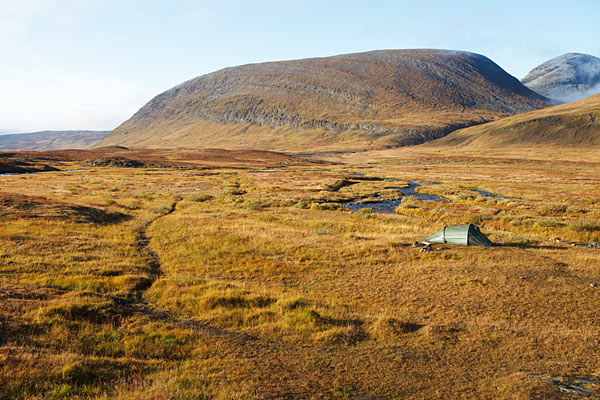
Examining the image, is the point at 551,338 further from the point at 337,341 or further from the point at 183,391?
the point at 183,391

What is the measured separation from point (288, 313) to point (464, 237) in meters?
17.9

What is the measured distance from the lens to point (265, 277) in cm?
2056

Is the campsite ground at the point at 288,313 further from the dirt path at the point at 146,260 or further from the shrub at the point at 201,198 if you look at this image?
the shrub at the point at 201,198

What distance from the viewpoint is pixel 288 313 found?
14.5 m

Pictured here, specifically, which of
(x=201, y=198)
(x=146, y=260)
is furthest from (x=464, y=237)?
(x=201, y=198)

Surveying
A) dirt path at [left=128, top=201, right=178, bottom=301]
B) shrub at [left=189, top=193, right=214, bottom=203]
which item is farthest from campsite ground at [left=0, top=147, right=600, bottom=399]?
shrub at [left=189, top=193, right=214, bottom=203]

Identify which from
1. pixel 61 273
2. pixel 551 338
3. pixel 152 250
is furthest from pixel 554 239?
pixel 61 273

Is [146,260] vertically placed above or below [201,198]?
below

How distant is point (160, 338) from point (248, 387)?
441 centimetres

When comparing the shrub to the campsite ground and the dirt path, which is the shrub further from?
Result: the campsite ground

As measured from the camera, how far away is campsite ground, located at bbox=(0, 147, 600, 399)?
9.59 m

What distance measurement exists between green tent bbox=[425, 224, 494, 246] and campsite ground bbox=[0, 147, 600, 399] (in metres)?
1.53

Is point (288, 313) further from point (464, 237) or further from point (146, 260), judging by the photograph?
point (464, 237)

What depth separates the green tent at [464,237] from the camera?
26.3 m
